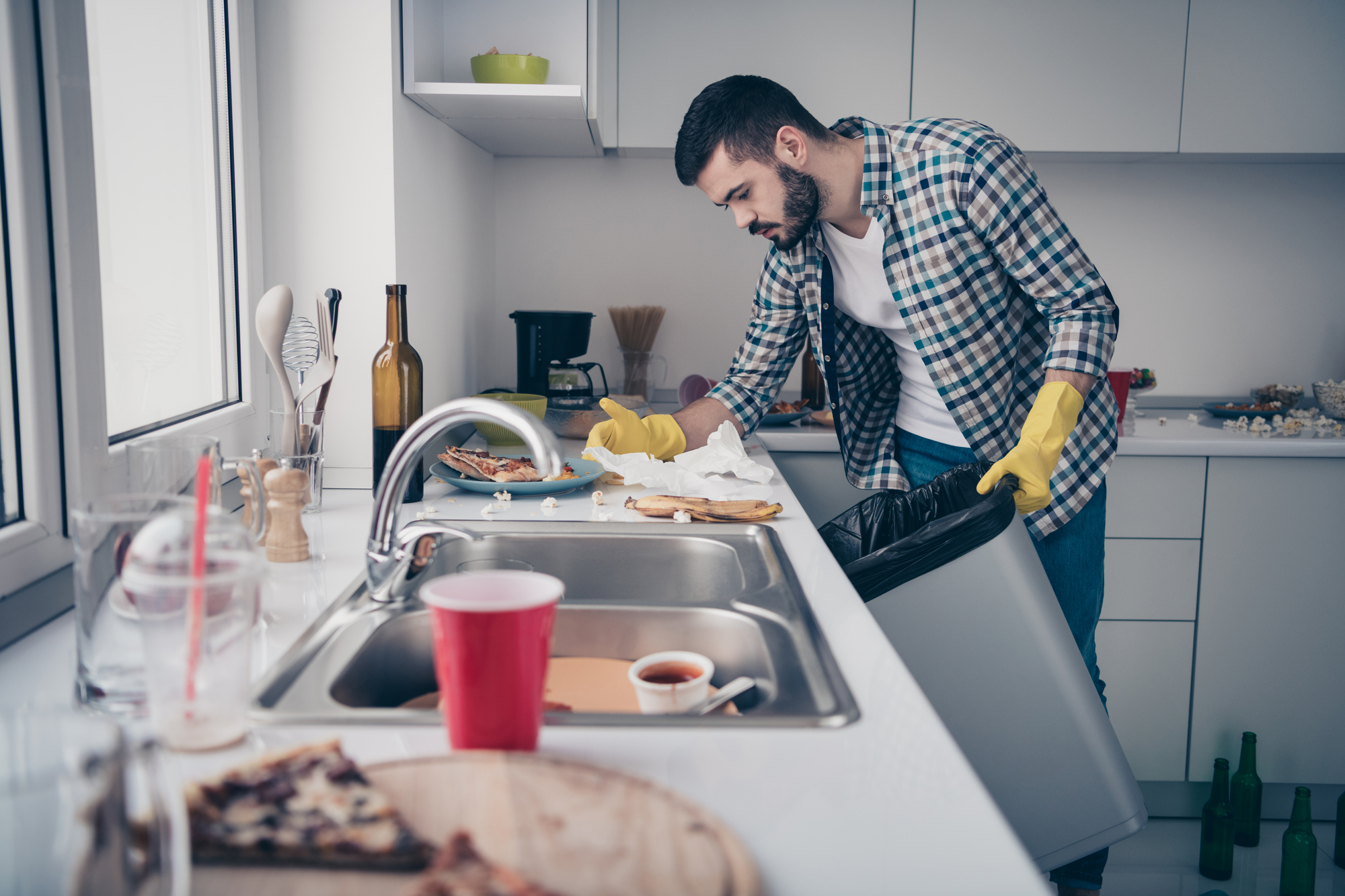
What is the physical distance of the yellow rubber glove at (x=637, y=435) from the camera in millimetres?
1668

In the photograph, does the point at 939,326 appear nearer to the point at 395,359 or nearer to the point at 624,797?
the point at 395,359

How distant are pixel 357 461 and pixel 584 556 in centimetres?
54

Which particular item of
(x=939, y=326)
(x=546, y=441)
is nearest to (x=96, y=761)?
(x=546, y=441)

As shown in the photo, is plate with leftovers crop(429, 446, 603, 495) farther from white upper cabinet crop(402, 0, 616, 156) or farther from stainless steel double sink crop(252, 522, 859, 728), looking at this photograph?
white upper cabinet crop(402, 0, 616, 156)

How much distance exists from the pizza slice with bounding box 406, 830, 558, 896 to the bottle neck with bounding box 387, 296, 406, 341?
988 millimetres

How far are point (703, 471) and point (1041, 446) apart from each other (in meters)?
0.52

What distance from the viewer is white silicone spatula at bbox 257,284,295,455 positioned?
1.11 m

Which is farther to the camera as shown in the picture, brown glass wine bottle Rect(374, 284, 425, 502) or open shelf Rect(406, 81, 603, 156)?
open shelf Rect(406, 81, 603, 156)

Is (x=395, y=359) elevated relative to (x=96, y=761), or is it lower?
elevated

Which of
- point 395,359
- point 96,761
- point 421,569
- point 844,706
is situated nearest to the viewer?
point 96,761

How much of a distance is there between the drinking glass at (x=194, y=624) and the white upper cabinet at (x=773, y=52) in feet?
6.12

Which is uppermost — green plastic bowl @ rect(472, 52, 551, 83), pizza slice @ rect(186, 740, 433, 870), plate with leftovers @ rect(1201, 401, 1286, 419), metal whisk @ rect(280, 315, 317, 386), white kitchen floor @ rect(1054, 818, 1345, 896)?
green plastic bowl @ rect(472, 52, 551, 83)

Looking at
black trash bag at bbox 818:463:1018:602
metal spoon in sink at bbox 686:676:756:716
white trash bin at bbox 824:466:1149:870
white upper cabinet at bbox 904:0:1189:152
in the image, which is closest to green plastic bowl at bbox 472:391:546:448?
black trash bag at bbox 818:463:1018:602

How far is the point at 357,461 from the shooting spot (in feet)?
4.98
